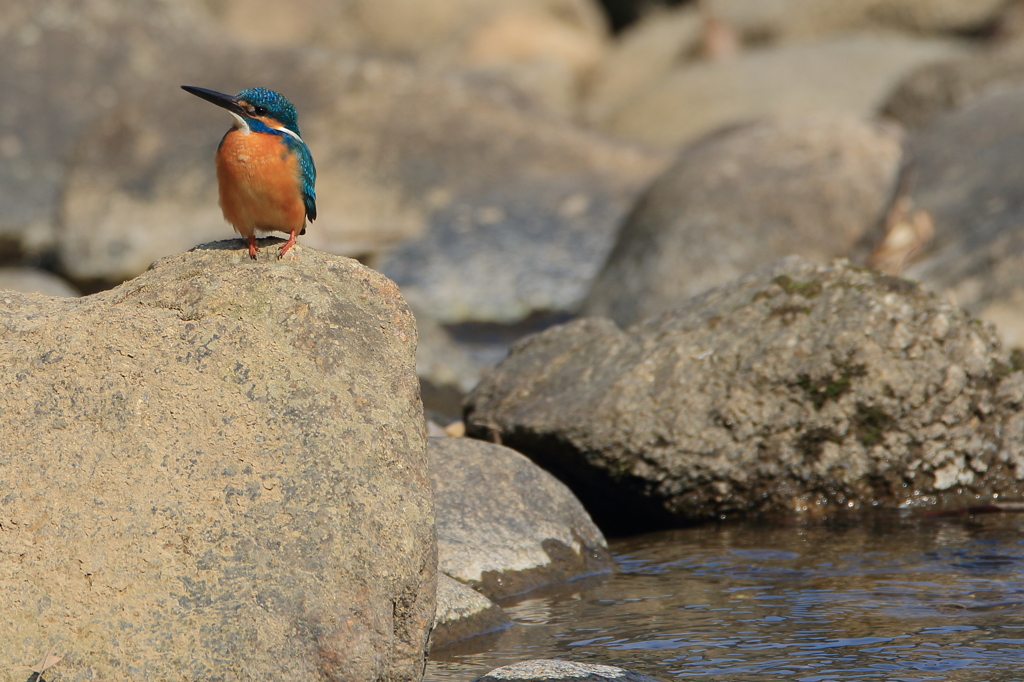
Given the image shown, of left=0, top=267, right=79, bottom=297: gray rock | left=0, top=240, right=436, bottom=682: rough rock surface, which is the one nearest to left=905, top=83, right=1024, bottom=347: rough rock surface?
left=0, top=240, right=436, bottom=682: rough rock surface

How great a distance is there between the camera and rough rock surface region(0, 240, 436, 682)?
3.34 meters

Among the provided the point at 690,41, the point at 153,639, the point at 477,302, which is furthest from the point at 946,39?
the point at 153,639

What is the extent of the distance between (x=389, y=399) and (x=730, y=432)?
2.92m

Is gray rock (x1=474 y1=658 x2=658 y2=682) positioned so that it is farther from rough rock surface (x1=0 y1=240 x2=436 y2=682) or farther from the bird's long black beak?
the bird's long black beak

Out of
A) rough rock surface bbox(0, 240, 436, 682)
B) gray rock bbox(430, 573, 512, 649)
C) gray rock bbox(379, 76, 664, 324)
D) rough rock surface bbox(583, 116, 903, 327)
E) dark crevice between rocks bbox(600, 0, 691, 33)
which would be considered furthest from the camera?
dark crevice between rocks bbox(600, 0, 691, 33)

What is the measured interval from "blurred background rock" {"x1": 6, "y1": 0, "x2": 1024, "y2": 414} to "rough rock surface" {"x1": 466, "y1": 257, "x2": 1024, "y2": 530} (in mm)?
2011

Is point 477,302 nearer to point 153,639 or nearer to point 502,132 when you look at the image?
point 502,132

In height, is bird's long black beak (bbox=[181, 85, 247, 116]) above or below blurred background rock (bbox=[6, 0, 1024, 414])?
below

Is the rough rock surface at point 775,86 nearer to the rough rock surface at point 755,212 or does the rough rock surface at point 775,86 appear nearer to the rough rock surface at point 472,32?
the rough rock surface at point 472,32

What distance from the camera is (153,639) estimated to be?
10.9ft

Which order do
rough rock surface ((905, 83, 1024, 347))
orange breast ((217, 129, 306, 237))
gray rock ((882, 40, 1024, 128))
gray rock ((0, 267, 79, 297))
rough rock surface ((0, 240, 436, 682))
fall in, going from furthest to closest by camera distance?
gray rock ((882, 40, 1024, 128)) < gray rock ((0, 267, 79, 297)) < rough rock surface ((905, 83, 1024, 347)) < orange breast ((217, 129, 306, 237)) < rough rock surface ((0, 240, 436, 682))

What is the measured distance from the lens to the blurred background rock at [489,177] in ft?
32.8

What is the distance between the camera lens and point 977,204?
9.84 m

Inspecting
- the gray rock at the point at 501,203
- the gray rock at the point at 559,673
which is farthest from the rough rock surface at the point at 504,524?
the gray rock at the point at 501,203
